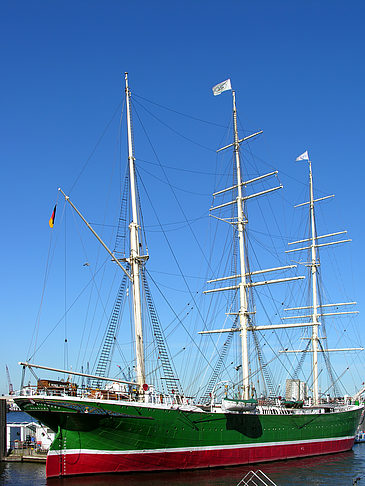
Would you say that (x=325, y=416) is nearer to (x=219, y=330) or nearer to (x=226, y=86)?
(x=219, y=330)

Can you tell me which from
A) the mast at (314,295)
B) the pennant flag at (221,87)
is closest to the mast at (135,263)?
the pennant flag at (221,87)

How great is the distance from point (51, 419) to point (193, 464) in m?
11.5

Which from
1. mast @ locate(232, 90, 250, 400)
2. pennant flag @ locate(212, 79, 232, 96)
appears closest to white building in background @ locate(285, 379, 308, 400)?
mast @ locate(232, 90, 250, 400)

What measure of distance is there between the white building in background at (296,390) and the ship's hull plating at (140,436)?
21523mm

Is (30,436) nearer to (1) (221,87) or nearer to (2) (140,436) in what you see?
(2) (140,436)

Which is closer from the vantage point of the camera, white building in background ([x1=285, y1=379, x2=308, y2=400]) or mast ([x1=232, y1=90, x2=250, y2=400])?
mast ([x1=232, y1=90, x2=250, y2=400])

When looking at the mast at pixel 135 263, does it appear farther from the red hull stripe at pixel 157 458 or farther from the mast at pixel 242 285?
the mast at pixel 242 285

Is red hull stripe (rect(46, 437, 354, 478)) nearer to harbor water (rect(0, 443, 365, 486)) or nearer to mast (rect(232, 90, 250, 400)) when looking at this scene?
harbor water (rect(0, 443, 365, 486))

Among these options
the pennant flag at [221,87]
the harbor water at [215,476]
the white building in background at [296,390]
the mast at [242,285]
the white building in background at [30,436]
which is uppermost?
the pennant flag at [221,87]

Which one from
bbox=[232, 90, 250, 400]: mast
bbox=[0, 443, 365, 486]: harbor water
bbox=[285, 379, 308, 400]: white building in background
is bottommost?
bbox=[0, 443, 365, 486]: harbor water

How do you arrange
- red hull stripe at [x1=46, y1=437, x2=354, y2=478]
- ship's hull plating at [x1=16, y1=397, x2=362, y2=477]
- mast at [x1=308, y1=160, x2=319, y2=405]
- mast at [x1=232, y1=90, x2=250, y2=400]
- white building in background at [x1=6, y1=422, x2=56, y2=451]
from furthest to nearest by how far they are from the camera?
mast at [x1=308, y1=160, x2=319, y2=405] < mast at [x1=232, y1=90, x2=250, y2=400] < white building in background at [x1=6, y1=422, x2=56, y2=451] < red hull stripe at [x1=46, y1=437, x2=354, y2=478] < ship's hull plating at [x1=16, y1=397, x2=362, y2=477]

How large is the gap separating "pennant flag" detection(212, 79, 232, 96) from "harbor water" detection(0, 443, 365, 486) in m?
36.1

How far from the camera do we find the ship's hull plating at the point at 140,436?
34219mm

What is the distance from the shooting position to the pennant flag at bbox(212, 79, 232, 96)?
53034 millimetres
